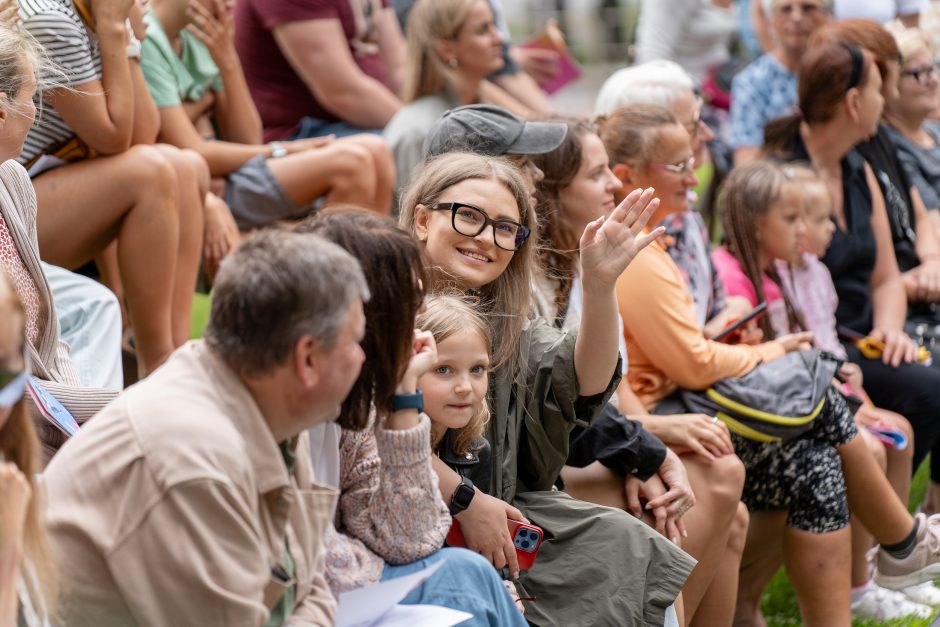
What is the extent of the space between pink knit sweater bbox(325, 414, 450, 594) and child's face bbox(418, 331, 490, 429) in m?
0.28

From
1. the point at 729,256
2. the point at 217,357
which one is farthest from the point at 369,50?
the point at 217,357

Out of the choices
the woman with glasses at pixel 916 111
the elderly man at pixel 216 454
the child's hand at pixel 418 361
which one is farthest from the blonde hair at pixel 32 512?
the woman with glasses at pixel 916 111

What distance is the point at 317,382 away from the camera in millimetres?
1816

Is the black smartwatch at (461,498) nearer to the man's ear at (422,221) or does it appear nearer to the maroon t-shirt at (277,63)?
the man's ear at (422,221)

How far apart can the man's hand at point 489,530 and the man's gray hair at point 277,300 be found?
33.2 inches

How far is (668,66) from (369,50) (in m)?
1.37

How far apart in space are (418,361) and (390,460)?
187 millimetres

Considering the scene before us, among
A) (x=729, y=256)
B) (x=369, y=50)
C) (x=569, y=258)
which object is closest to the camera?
(x=569, y=258)

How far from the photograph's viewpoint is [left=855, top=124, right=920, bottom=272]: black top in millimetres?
5117

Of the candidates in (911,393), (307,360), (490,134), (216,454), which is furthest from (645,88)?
(216,454)

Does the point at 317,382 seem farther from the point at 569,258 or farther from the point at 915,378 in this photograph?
the point at 915,378

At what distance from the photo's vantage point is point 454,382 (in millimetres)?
2512

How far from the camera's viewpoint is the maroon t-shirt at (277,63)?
4848mm

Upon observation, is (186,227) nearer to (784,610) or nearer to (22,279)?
(22,279)
